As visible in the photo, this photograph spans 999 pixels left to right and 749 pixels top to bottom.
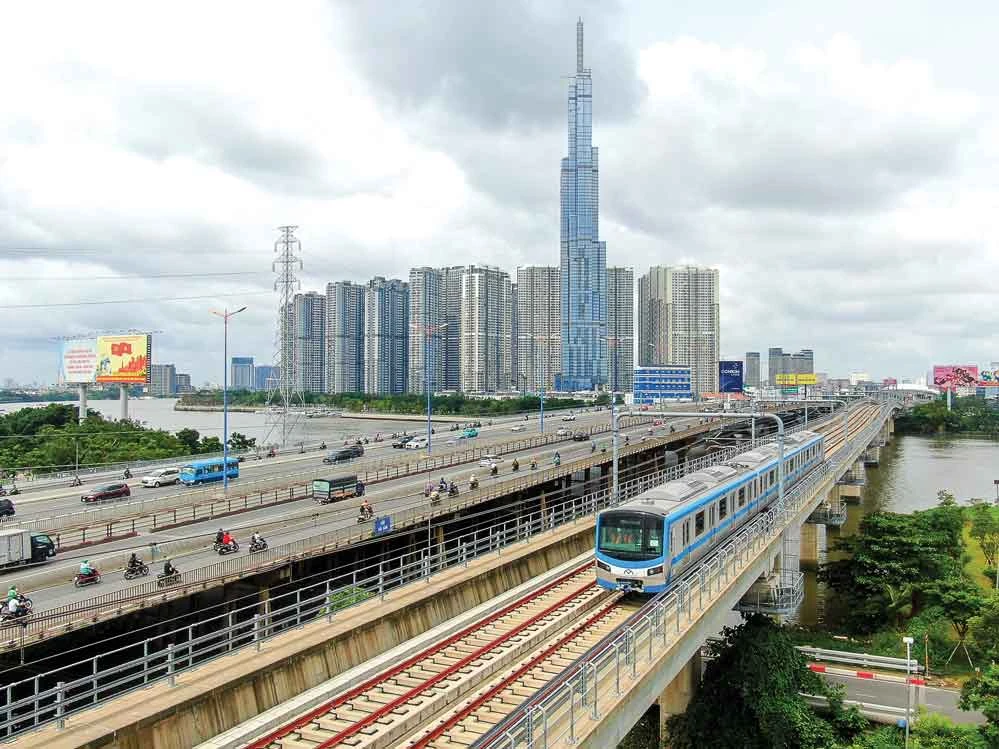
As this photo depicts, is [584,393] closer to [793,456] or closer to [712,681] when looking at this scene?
[793,456]

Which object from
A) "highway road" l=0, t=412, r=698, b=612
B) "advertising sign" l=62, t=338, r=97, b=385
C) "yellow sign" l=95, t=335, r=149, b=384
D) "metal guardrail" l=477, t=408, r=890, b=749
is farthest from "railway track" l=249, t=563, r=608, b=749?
"advertising sign" l=62, t=338, r=97, b=385

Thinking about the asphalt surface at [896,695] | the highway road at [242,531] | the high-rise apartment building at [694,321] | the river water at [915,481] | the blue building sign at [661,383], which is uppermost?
the high-rise apartment building at [694,321]

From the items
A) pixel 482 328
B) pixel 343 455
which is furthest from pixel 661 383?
pixel 482 328

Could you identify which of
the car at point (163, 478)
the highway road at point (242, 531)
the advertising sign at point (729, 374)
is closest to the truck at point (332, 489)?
the highway road at point (242, 531)

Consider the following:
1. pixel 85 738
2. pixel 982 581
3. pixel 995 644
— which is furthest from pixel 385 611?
pixel 982 581

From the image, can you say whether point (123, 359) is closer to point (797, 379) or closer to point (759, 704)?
point (759, 704)

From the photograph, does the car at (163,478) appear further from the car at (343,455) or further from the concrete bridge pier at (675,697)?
the concrete bridge pier at (675,697)
